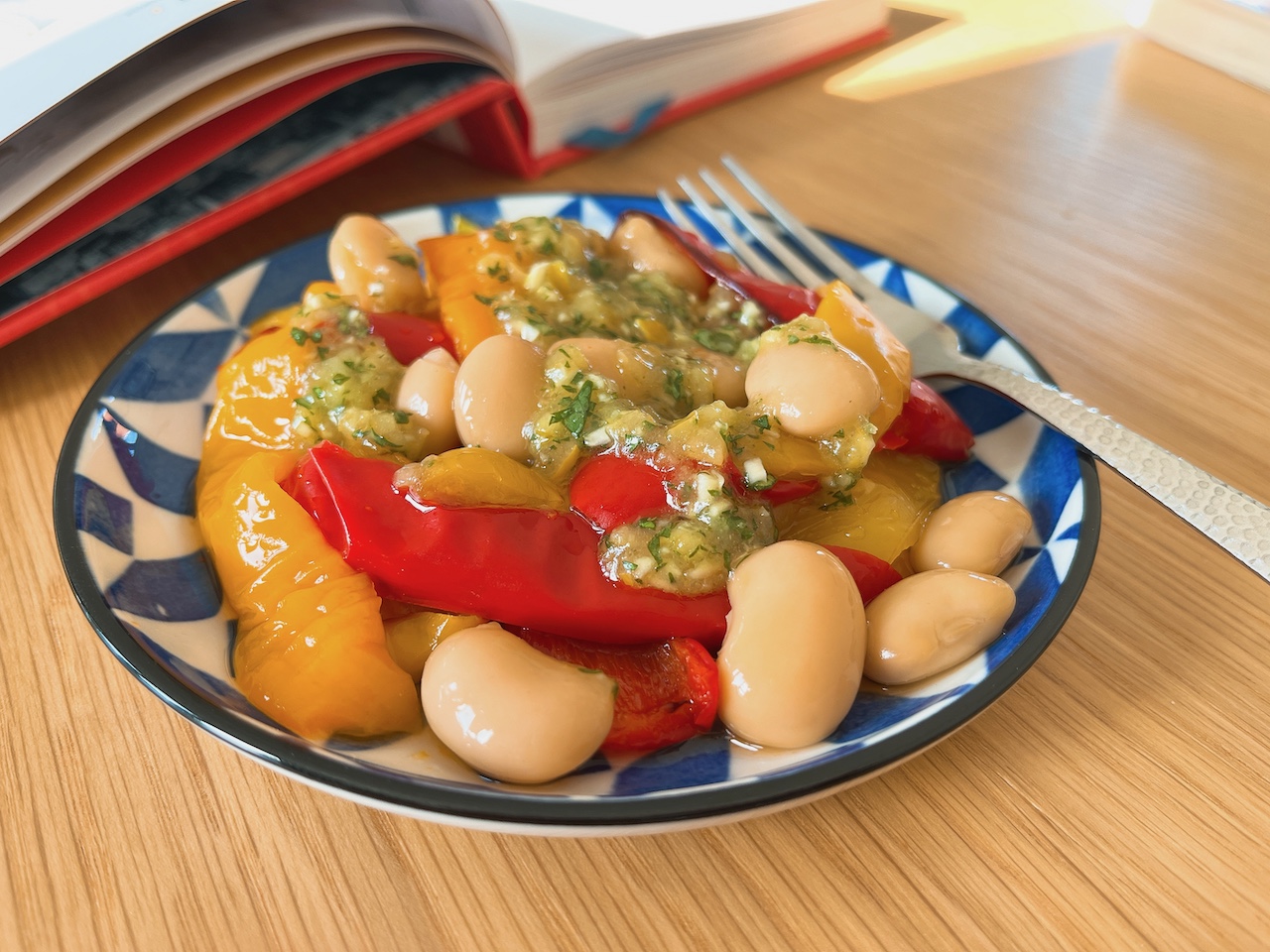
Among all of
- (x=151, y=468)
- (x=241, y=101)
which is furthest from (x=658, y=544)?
(x=241, y=101)

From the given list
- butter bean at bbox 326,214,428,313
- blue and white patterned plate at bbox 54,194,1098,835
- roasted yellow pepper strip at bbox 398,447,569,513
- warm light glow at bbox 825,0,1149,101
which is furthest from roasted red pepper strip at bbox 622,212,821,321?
warm light glow at bbox 825,0,1149,101

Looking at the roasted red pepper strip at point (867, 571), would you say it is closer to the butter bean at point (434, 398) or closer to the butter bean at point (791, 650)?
the butter bean at point (791, 650)

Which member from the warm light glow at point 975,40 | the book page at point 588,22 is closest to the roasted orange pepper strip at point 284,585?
the book page at point 588,22

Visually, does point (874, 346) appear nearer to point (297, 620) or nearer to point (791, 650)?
point (791, 650)

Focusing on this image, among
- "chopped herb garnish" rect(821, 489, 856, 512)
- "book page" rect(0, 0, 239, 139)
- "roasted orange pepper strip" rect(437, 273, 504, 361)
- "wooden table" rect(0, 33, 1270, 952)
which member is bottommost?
"wooden table" rect(0, 33, 1270, 952)

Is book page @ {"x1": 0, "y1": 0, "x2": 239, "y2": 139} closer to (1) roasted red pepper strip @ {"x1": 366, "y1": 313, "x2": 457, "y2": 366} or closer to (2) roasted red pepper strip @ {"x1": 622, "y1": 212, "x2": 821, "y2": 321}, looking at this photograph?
(1) roasted red pepper strip @ {"x1": 366, "y1": 313, "x2": 457, "y2": 366}

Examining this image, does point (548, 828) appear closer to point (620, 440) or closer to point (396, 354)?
point (620, 440)
